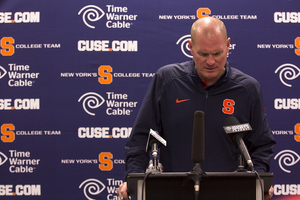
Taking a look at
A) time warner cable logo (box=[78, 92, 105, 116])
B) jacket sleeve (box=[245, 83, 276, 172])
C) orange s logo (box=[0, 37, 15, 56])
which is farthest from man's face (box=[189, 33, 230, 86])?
orange s logo (box=[0, 37, 15, 56])

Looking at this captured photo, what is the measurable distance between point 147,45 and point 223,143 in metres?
1.75

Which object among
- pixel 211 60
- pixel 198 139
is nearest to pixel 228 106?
pixel 211 60

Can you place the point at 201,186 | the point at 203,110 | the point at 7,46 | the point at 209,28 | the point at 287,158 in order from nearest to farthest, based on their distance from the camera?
the point at 201,186 < the point at 209,28 < the point at 203,110 < the point at 287,158 < the point at 7,46

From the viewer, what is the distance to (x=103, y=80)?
304 centimetres

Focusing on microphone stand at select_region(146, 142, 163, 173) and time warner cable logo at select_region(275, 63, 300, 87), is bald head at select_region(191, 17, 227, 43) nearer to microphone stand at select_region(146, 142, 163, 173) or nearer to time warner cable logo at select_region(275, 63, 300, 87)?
microphone stand at select_region(146, 142, 163, 173)

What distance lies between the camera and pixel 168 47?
305 centimetres

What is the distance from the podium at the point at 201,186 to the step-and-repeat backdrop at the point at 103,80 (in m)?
2.10

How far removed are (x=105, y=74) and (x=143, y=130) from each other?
1.61 metres

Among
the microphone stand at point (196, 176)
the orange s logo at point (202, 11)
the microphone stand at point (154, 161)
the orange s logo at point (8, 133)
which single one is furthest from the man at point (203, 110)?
the orange s logo at point (8, 133)

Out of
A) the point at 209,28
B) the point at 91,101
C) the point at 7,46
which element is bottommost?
the point at 91,101

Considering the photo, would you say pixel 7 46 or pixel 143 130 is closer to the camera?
pixel 143 130

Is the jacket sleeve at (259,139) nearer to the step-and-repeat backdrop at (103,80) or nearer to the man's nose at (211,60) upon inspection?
the man's nose at (211,60)

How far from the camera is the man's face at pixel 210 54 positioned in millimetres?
1394

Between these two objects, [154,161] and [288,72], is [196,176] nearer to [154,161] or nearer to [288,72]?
[154,161]
